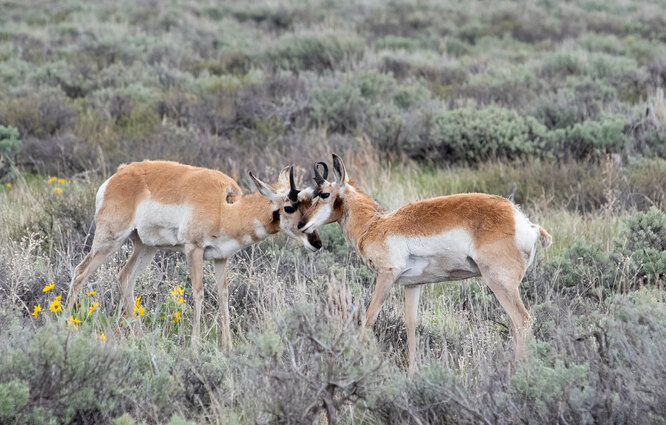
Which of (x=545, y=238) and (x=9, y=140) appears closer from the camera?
(x=545, y=238)

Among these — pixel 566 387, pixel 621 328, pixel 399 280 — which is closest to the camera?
pixel 566 387

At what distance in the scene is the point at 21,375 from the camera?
4.39m

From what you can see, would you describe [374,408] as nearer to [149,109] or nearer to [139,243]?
[139,243]

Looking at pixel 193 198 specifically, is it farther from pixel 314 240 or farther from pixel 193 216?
pixel 314 240

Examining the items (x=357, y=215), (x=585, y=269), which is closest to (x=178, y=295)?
(x=357, y=215)

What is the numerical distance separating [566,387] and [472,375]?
124cm

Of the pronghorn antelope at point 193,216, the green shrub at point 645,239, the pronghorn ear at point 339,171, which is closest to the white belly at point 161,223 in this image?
the pronghorn antelope at point 193,216

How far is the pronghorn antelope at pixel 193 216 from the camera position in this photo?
21.8 ft

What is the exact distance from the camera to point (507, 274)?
18.4 feet

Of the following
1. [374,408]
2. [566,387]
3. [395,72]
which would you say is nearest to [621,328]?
[566,387]

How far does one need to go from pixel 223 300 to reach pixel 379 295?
1507 mm

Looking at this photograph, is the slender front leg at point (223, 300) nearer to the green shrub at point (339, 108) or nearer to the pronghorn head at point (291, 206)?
the pronghorn head at point (291, 206)

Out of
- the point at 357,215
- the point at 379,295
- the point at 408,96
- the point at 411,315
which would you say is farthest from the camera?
the point at 408,96

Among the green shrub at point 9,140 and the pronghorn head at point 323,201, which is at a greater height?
the pronghorn head at point 323,201
